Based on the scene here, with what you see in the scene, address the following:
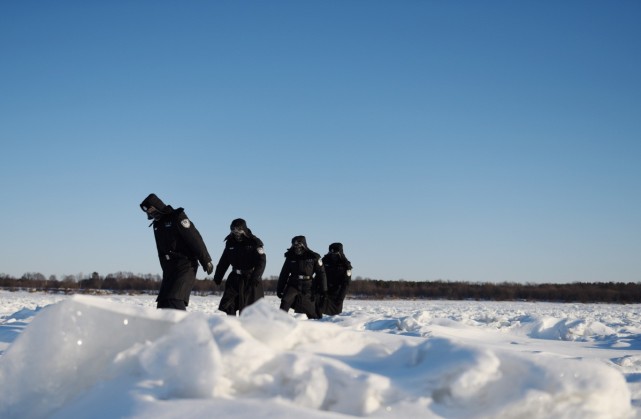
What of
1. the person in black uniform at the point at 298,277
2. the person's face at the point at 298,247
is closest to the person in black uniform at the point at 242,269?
the person in black uniform at the point at 298,277

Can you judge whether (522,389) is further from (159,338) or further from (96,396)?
(96,396)

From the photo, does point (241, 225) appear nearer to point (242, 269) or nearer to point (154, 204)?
point (242, 269)

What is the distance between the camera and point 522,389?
2.68 meters

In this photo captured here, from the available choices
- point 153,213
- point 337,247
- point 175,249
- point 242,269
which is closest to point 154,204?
point 153,213

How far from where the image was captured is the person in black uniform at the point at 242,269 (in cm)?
1002

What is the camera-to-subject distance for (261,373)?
2.72m

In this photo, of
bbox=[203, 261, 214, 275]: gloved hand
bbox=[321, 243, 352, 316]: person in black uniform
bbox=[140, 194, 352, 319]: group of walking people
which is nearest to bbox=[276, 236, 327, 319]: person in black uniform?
bbox=[140, 194, 352, 319]: group of walking people

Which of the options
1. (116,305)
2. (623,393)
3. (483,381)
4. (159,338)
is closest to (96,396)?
(159,338)

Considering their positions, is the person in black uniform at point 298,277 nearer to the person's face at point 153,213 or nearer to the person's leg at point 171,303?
the person's leg at point 171,303

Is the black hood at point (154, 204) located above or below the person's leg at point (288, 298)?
above

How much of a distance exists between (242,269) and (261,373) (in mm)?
7452

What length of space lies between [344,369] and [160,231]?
5.47 metres

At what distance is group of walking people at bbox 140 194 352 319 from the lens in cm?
783

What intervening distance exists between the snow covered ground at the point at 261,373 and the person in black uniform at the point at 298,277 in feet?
28.8
